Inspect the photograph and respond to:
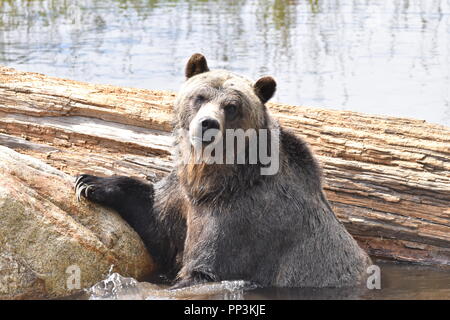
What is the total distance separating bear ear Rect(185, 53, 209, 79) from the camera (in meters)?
6.76

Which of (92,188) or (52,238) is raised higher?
(92,188)

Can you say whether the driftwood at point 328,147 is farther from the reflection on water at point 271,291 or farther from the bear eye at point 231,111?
the bear eye at point 231,111

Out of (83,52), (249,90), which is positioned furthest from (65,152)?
(83,52)

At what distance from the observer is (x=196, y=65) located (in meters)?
6.80

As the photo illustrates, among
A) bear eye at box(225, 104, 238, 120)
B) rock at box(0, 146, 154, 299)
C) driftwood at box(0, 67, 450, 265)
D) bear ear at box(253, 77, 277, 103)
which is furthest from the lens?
driftwood at box(0, 67, 450, 265)

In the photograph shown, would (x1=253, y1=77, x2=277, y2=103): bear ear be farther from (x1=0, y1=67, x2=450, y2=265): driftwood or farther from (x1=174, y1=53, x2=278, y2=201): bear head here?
(x1=0, y1=67, x2=450, y2=265): driftwood

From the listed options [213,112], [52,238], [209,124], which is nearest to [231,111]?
[213,112]

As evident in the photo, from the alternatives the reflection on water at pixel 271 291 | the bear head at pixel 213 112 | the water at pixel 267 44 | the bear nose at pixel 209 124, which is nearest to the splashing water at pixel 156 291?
the reflection on water at pixel 271 291

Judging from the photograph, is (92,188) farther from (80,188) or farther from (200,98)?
(200,98)

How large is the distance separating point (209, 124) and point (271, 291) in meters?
1.54

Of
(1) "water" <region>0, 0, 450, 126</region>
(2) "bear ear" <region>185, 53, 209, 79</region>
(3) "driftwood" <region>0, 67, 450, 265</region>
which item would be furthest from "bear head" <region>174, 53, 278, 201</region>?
(1) "water" <region>0, 0, 450, 126</region>

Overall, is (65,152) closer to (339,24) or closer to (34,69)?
(34,69)

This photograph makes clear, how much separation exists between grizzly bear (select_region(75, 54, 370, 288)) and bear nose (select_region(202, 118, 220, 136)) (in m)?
0.11

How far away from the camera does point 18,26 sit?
16.8 metres
